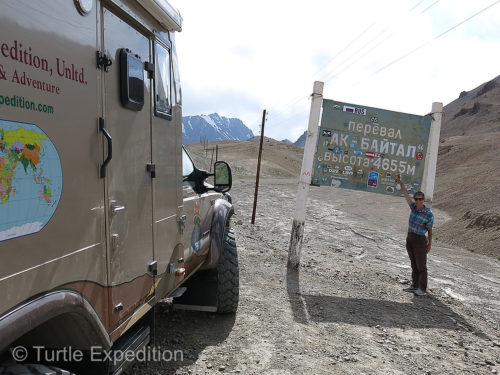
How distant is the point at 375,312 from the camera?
566cm

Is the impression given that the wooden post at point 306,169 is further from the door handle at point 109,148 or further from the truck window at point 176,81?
the door handle at point 109,148

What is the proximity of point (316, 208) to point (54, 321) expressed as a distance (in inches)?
743

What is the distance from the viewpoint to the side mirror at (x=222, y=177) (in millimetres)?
4207

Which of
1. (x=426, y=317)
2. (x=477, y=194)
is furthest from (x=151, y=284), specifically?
(x=477, y=194)

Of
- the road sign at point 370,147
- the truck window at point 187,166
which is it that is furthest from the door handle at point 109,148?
the road sign at point 370,147

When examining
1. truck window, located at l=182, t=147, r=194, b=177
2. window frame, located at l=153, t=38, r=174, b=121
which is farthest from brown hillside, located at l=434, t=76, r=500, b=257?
window frame, located at l=153, t=38, r=174, b=121

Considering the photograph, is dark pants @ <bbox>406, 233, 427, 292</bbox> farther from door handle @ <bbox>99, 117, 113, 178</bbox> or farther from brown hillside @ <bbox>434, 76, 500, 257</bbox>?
brown hillside @ <bbox>434, 76, 500, 257</bbox>

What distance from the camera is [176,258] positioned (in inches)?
126

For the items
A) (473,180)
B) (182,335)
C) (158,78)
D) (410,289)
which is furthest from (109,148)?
(473,180)

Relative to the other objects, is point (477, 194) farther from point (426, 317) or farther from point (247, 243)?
point (426, 317)

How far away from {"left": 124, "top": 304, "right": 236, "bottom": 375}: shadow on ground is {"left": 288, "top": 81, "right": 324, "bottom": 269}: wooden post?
2933mm

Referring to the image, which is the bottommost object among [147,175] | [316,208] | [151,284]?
[316,208]

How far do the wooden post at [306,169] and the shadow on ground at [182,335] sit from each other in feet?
9.62

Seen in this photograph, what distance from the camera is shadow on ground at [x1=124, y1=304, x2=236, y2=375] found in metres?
3.56
